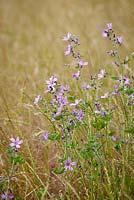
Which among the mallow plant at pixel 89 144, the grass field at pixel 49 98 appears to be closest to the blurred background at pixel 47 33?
the grass field at pixel 49 98

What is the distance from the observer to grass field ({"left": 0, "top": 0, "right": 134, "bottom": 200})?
165cm

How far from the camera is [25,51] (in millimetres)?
4312

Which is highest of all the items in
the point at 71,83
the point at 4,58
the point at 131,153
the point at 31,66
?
the point at 4,58

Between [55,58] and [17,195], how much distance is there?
197 cm

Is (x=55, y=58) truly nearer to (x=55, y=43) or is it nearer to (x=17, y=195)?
(x=55, y=43)

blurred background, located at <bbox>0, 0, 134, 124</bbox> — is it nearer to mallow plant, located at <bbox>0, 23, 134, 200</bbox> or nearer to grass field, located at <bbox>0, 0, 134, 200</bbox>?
grass field, located at <bbox>0, 0, 134, 200</bbox>

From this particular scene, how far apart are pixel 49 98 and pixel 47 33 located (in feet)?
9.49

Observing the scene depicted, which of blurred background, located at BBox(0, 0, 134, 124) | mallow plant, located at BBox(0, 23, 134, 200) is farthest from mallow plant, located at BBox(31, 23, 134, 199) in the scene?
blurred background, located at BBox(0, 0, 134, 124)

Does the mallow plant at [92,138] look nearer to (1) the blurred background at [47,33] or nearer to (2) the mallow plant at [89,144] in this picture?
(2) the mallow plant at [89,144]

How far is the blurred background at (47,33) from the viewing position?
3.27m

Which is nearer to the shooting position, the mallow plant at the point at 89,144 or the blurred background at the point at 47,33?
the mallow plant at the point at 89,144

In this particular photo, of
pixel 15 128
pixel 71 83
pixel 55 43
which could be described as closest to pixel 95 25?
pixel 55 43

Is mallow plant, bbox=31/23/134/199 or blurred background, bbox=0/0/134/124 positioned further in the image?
blurred background, bbox=0/0/134/124

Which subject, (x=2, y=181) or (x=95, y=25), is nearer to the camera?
(x=2, y=181)
